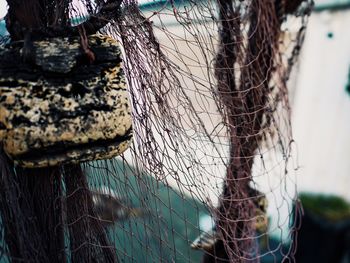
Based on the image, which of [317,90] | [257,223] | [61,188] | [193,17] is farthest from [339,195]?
[61,188]

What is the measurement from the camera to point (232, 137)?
3.18 feet

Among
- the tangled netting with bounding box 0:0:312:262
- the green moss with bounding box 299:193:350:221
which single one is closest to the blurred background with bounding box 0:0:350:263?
the green moss with bounding box 299:193:350:221

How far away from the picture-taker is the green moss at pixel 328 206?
240cm

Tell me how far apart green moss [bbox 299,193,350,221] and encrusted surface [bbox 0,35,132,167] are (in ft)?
6.67

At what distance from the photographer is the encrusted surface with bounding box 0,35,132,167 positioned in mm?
586

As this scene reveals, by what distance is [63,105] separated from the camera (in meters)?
0.60

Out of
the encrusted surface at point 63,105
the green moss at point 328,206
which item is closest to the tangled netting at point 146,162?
the encrusted surface at point 63,105

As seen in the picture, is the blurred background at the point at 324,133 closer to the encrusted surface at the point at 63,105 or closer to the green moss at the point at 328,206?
the green moss at the point at 328,206

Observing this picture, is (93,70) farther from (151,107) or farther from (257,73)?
(257,73)

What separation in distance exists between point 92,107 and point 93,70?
0.06 meters

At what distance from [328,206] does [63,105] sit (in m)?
2.18

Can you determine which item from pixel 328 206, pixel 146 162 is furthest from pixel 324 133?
pixel 146 162

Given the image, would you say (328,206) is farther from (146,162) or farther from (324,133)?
(146,162)

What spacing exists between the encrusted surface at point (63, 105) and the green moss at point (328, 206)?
2.03 m
